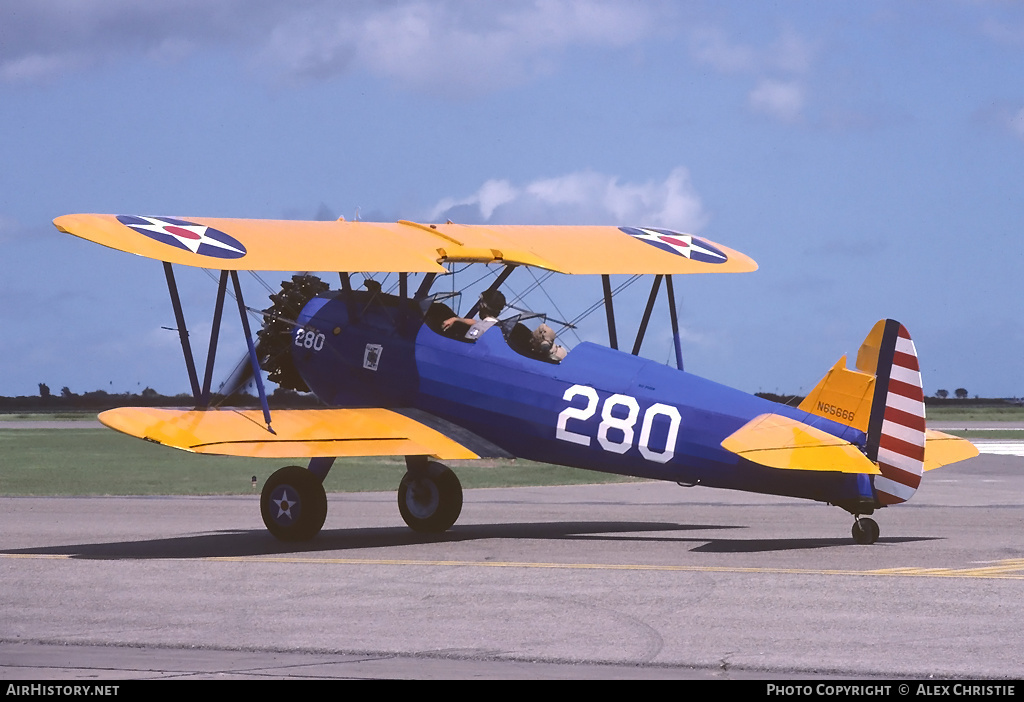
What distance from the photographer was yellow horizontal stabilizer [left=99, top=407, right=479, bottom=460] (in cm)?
1592

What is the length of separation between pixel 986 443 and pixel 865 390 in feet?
104

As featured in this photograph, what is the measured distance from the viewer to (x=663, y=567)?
14.0 metres

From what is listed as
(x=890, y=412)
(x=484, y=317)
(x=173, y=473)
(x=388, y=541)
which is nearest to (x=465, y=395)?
(x=484, y=317)

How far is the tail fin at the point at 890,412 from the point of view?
49.5ft

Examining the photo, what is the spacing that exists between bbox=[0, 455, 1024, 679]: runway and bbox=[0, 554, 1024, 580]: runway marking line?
0.04 metres

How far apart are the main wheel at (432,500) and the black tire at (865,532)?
195 inches

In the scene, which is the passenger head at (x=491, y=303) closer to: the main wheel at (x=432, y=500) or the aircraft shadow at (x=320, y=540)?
the main wheel at (x=432, y=500)

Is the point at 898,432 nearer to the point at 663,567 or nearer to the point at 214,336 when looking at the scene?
the point at 663,567

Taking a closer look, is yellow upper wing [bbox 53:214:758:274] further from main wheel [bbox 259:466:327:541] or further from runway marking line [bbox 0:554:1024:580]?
runway marking line [bbox 0:554:1024:580]

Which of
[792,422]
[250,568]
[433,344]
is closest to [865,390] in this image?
[792,422]

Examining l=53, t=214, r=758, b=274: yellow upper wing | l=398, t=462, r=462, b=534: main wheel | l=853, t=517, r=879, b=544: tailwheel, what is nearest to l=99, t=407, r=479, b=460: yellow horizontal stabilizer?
l=398, t=462, r=462, b=534: main wheel

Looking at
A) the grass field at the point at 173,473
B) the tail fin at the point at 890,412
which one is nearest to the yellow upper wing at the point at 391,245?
the tail fin at the point at 890,412

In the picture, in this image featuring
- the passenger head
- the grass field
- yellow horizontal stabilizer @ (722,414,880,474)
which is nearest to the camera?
yellow horizontal stabilizer @ (722,414,880,474)

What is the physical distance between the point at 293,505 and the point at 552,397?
3314mm
